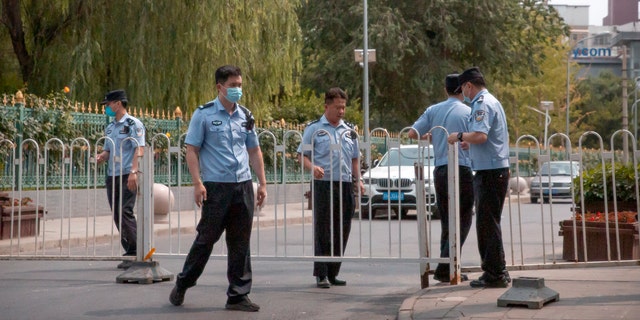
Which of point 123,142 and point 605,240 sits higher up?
point 123,142

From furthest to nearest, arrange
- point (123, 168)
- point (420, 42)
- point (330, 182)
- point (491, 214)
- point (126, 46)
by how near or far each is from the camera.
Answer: point (420, 42) < point (126, 46) < point (123, 168) < point (330, 182) < point (491, 214)

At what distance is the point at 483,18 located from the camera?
45656 mm

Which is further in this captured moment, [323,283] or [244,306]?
[323,283]

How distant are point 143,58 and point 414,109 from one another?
25553mm

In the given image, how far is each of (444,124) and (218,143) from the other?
2.48m

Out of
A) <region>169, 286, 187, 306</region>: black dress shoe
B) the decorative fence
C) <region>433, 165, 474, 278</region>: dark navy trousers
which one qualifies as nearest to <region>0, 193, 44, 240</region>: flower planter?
the decorative fence

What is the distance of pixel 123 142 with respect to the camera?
1155cm

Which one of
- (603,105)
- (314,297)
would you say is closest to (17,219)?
(314,297)

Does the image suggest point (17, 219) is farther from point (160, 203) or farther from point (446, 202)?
point (446, 202)

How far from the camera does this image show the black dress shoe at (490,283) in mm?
9266

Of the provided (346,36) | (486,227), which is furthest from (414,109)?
(486,227)

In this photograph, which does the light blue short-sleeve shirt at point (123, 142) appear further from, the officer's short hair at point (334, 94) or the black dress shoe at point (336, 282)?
the black dress shoe at point (336, 282)

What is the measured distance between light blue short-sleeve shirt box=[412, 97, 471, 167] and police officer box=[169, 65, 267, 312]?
2077mm

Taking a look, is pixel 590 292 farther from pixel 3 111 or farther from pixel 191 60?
pixel 191 60
